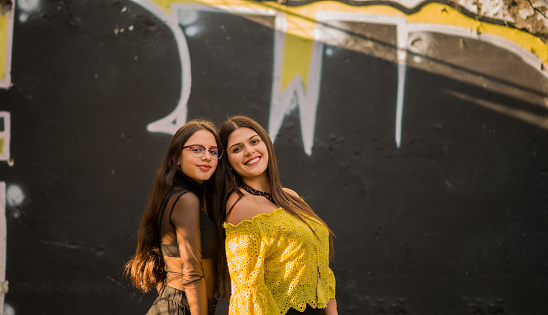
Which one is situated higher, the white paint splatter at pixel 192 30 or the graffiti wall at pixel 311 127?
the white paint splatter at pixel 192 30

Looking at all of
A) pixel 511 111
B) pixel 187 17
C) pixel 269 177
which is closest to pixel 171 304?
pixel 269 177

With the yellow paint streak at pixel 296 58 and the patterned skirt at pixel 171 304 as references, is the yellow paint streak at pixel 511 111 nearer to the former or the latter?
the yellow paint streak at pixel 296 58

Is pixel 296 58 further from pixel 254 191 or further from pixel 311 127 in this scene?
pixel 254 191

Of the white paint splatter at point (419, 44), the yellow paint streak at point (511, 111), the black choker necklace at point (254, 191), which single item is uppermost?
the white paint splatter at point (419, 44)

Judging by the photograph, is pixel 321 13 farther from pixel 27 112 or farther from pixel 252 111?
pixel 27 112

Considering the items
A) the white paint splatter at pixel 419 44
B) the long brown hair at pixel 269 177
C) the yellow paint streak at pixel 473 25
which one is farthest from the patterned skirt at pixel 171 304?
the yellow paint streak at pixel 473 25

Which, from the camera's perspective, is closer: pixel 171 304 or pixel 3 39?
pixel 171 304

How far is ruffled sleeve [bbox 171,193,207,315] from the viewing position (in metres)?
2.17

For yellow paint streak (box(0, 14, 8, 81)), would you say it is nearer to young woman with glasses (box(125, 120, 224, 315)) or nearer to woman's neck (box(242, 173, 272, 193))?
young woman with glasses (box(125, 120, 224, 315))

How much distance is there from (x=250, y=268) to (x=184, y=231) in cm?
37

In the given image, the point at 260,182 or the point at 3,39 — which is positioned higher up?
the point at 3,39

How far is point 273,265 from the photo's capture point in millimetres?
2203

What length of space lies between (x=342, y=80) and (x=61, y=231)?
2.74 metres

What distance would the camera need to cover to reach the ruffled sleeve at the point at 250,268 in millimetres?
2123
